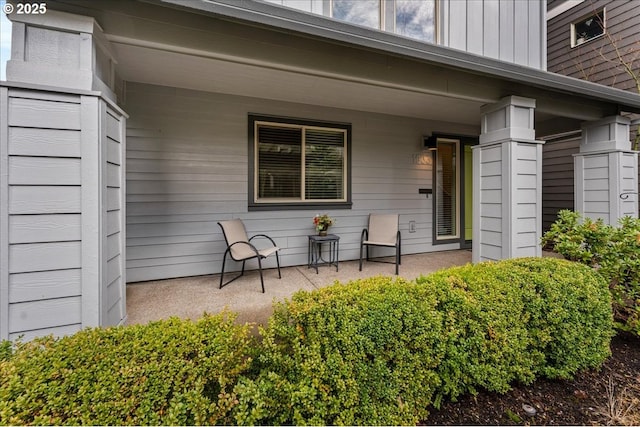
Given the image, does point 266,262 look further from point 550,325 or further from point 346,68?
point 550,325

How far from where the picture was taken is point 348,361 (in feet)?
4.58

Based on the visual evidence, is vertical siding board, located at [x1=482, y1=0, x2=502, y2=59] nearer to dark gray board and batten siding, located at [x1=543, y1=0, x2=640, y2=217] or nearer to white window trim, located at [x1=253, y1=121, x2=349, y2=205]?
white window trim, located at [x1=253, y1=121, x2=349, y2=205]

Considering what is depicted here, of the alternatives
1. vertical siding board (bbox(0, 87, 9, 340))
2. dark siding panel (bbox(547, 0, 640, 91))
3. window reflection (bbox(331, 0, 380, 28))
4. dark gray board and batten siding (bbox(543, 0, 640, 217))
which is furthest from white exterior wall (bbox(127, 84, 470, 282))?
dark siding panel (bbox(547, 0, 640, 91))

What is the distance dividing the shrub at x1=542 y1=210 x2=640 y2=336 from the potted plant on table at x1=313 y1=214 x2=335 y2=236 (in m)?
2.62

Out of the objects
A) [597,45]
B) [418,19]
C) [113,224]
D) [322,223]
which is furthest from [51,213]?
[597,45]

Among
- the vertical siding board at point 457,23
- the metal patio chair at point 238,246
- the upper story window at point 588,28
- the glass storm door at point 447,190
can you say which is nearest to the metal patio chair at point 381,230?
the glass storm door at point 447,190

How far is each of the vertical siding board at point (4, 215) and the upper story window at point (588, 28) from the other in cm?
912

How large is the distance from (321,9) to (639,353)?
14.4 feet

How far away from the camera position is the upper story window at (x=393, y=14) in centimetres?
341

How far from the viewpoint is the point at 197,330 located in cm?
135

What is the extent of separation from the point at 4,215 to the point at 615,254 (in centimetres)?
449

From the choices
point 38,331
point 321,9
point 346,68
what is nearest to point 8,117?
point 38,331

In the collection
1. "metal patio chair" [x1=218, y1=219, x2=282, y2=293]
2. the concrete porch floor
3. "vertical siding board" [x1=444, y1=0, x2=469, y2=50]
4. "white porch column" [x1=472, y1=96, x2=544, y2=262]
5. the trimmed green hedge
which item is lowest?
the concrete porch floor

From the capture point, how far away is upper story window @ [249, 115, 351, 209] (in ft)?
13.5
